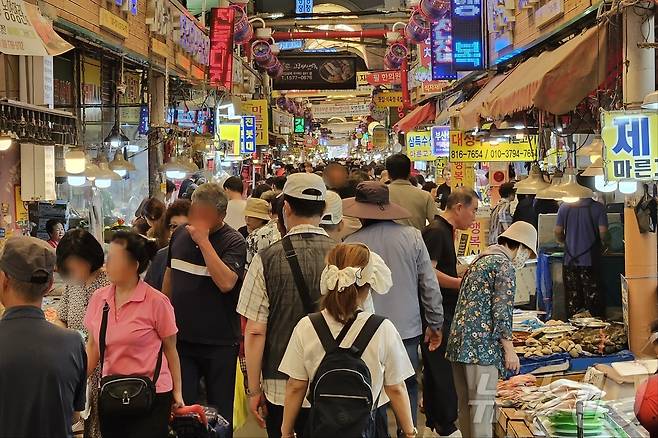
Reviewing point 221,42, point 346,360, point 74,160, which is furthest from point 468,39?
point 346,360

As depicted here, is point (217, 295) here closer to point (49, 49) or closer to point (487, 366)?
point (487, 366)

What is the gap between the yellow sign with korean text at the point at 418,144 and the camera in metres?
22.0

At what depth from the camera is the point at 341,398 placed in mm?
4074

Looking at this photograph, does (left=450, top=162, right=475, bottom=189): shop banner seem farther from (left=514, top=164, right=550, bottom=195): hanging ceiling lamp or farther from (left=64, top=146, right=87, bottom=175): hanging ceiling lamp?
(left=64, top=146, right=87, bottom=175): hanging ceiling lamp

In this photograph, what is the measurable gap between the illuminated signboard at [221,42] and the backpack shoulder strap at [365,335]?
1435 cm

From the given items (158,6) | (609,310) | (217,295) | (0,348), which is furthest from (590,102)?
(0,348)

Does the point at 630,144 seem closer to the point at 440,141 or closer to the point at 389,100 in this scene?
the point at 440,141

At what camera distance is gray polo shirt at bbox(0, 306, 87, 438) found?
385cm

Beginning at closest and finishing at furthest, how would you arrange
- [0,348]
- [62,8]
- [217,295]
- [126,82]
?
1. [0,348]
2. [217,295]
3. [62,8]
4. [126,82]

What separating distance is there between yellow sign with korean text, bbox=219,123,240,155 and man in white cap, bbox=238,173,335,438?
16417 millimetres

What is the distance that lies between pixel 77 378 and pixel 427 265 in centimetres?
312

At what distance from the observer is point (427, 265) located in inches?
258

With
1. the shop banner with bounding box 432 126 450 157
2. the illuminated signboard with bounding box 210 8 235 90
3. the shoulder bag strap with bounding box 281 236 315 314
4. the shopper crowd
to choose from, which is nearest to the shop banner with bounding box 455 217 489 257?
the shop banner with bounding box 432 126 450 157

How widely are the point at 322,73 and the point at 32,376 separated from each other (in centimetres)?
2929
